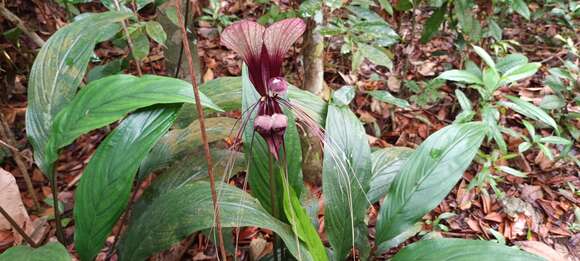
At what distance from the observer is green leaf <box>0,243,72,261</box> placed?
75cm

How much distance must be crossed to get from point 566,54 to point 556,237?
0.93 metres

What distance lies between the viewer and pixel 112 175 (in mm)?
830

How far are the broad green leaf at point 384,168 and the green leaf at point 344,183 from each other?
0.09 metres

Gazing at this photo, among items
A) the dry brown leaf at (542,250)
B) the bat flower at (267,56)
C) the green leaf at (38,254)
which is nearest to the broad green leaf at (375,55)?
the bat flower at (267,56)

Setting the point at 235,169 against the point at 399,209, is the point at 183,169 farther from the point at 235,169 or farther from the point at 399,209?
the point at 399,209

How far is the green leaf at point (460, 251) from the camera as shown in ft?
2.42

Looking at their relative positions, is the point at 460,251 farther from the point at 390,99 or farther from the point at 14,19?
the point at 14,19

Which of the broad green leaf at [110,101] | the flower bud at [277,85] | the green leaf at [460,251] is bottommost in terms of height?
the green leaf at [460,251]

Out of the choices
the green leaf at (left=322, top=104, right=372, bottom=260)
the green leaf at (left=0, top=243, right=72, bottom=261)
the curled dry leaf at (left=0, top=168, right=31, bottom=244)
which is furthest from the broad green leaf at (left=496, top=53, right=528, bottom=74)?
the curled dry leaf at (left=0, top=168, right=31, bottom=244)

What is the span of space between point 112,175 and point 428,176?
64 centimetres

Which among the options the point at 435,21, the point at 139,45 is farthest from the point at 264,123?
the point at 435,21

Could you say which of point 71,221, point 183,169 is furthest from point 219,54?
point 183,169

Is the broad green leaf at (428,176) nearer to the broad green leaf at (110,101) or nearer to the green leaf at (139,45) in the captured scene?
the broad green leaf at (110,101)

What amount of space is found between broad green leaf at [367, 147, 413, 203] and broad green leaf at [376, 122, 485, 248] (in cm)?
11
